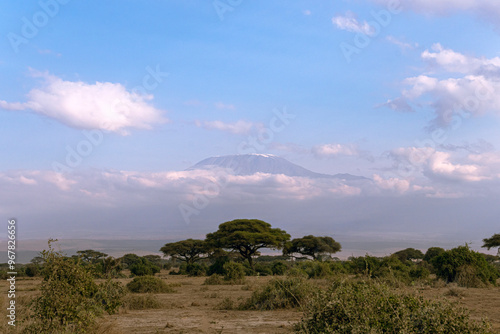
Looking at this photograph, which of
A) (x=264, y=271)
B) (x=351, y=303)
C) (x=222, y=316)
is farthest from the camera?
(x=264, y=271)

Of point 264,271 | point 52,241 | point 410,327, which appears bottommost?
point 264,271

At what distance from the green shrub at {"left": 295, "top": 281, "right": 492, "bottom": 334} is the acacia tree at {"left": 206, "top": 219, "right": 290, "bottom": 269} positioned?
3356 centimetres

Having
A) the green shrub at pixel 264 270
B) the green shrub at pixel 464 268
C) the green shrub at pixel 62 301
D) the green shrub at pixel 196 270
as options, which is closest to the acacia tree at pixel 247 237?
the green shrub at pixel 264 270

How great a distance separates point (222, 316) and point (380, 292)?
6.86m

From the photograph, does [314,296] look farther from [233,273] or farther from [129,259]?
[129,259]

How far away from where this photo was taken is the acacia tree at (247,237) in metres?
41.0

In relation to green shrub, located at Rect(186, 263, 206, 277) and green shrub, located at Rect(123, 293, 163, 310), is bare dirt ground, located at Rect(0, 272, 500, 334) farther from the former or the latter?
green shrub, located at Rect(186, 263, 206, 277)

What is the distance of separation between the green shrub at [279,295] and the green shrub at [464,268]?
11.5m

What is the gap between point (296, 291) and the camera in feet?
44.2

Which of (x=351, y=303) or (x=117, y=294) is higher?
(x=351, y=303)

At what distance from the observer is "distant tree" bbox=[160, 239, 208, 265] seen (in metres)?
52.1

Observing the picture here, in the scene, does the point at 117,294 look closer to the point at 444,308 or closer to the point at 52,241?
the point at 52,241

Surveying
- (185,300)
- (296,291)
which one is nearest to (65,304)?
(296,291)

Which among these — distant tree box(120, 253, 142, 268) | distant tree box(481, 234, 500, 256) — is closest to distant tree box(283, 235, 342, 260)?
distant tree box(481, 234, 500, 256)
